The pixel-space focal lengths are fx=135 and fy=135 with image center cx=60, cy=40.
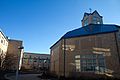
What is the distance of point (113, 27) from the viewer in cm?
2211

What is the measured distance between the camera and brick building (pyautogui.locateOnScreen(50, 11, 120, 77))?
19.9 meters

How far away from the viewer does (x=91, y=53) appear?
2159 cm

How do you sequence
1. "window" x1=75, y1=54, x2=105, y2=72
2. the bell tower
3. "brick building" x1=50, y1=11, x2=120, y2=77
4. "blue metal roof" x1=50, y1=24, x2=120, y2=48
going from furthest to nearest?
the bell tower
"blue metal roof" x1=50, y1=24, x2=120, y2=48
"window" x1=75, y1=54, x2=105, y2=72
"brick building" x1=50, y1=11, x2=120, y2=77

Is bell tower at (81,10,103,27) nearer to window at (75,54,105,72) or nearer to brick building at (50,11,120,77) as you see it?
brick building at (50,11,120,77)

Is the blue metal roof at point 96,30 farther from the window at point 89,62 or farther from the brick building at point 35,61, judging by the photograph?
the brick building at point 35,61

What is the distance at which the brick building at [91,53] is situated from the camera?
1992cm

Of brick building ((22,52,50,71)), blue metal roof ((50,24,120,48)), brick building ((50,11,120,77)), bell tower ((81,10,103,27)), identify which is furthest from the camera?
brick building ((22,52,50,71))

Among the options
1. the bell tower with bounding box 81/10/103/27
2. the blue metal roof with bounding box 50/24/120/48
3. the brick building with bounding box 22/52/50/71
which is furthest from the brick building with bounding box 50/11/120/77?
the brick building with bounding box 22/52/50/71

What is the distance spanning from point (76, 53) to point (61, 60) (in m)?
3.36

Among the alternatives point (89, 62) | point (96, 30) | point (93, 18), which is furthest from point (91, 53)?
point (93, 18)

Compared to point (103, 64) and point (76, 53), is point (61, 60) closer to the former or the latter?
point (76, 53)

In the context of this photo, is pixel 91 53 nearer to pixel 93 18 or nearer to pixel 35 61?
pixel 93 18

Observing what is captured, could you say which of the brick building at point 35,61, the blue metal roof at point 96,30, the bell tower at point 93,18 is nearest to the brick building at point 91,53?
the blue metal roof at point 96,30

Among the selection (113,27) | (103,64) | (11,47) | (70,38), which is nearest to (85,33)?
(70,38)
